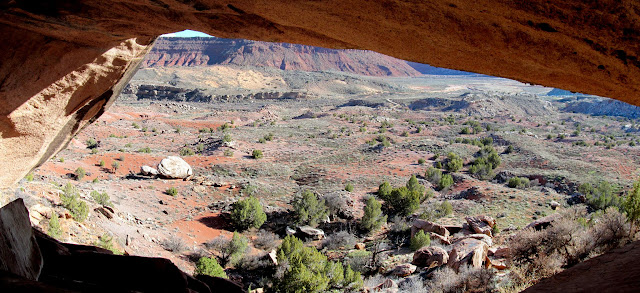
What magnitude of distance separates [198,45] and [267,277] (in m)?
121

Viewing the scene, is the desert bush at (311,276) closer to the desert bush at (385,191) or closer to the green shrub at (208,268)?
the green shrub at (208,268)

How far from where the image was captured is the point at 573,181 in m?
21.1

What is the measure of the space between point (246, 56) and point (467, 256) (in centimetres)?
11064

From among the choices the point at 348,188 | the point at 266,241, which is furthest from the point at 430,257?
the point at 348,188

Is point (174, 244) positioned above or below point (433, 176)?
below

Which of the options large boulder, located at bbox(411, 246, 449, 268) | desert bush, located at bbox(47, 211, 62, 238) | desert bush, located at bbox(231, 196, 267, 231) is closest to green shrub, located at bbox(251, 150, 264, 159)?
desert bush, located at bbox(231, 196, 267, 231)

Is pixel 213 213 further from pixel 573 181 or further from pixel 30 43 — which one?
pixel 573 181

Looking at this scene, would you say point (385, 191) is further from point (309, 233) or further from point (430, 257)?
point (430, 257)

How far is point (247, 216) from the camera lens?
14.4m

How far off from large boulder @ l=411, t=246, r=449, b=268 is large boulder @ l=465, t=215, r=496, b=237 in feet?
9.15

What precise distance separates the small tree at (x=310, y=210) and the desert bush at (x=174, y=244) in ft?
16.1

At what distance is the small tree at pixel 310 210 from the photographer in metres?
14.9

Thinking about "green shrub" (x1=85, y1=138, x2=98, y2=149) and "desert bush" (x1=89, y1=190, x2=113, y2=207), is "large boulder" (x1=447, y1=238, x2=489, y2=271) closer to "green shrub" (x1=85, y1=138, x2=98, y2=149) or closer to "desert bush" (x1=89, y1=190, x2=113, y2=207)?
"desert bush" (x1=89, y1=190, x2=113, y2=207)

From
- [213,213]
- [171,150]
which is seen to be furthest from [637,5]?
[171,150]
